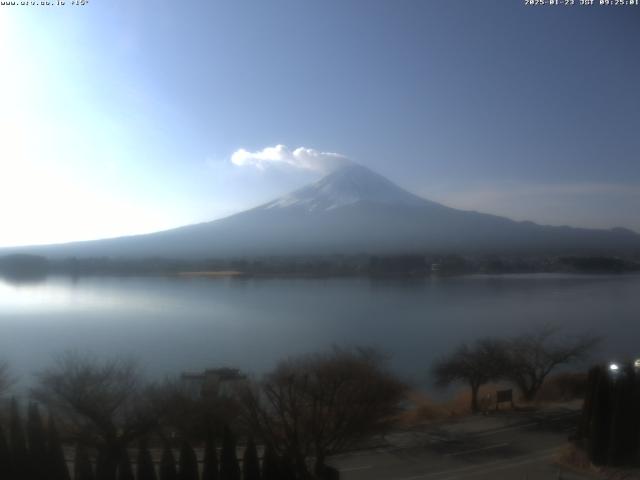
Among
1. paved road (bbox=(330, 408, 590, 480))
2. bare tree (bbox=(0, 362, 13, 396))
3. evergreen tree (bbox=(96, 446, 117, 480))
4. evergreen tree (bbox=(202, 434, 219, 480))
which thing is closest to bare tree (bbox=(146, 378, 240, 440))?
evergreen tree (bbox=(202, 434, 219, 480))

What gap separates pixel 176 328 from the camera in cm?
666

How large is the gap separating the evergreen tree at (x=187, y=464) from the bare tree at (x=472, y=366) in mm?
3497

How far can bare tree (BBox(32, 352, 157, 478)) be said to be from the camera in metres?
3.58

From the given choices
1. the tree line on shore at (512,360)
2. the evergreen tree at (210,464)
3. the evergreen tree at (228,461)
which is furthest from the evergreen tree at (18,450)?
the tree line on shore at (512,360)

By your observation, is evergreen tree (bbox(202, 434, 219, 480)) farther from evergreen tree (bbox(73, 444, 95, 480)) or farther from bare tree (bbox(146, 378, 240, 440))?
evergreen tree (bbox(73, 444, 95, 480))

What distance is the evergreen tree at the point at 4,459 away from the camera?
3.10 m

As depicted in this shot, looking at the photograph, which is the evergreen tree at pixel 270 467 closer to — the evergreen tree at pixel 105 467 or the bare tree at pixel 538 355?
the evergreen tree at pixel 105 467

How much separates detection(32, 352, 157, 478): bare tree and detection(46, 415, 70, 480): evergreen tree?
0.23 metres

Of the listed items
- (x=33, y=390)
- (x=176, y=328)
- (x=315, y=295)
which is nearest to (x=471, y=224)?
(x=315, y=295)

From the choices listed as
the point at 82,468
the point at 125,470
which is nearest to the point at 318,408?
the point at 125,470

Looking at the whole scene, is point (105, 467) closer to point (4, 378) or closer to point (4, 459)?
point (4, 459)

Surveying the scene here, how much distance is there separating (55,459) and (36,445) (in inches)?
6.2

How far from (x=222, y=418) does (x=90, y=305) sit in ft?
14.4

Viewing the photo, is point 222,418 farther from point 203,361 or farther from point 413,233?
point 413,233
